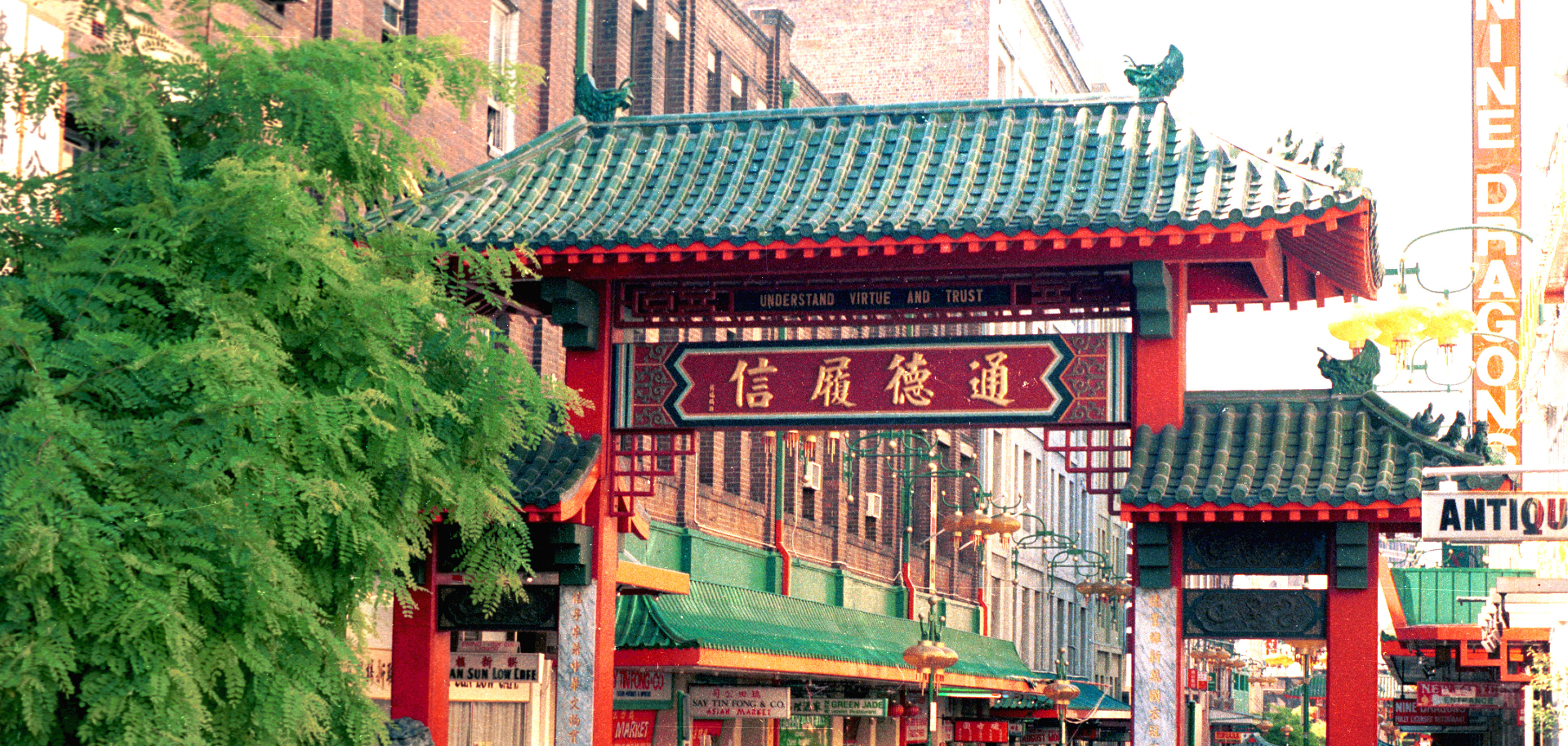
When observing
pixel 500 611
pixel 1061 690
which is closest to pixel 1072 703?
pixel 1061 690

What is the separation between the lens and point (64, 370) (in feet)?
36.5

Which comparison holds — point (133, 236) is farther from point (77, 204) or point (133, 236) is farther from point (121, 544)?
point (121, 544)

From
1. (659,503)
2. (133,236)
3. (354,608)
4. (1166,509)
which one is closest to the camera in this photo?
(133,236)

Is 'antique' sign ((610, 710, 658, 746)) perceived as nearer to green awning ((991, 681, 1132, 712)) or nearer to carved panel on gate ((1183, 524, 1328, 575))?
carved panel on gate ((1183, 524, 1328, 575))

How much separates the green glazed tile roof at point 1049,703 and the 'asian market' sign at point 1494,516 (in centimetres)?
3109

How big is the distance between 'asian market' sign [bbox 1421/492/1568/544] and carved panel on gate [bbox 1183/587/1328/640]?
277 cm

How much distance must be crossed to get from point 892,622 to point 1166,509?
77.0 feet

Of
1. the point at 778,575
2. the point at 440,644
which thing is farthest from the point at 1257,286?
the point at 778,575

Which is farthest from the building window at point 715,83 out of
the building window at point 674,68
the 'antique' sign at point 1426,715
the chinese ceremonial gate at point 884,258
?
the 'antique' sign at point 1426,715

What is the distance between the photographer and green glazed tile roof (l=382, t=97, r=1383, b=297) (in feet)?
48.3

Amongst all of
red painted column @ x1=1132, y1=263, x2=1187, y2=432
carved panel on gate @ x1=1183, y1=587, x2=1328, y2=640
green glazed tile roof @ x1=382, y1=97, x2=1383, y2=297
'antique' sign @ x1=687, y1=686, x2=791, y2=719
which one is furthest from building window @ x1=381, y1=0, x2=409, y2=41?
carved panel on gate @ x1=1183, y1=587, x2=1328, y2=640

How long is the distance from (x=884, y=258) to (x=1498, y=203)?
2098 centimetres

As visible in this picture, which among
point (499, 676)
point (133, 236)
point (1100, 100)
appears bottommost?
point (499, 676)

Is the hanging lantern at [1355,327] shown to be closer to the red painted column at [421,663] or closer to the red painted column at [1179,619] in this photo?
the red painted column at [1179,619]
